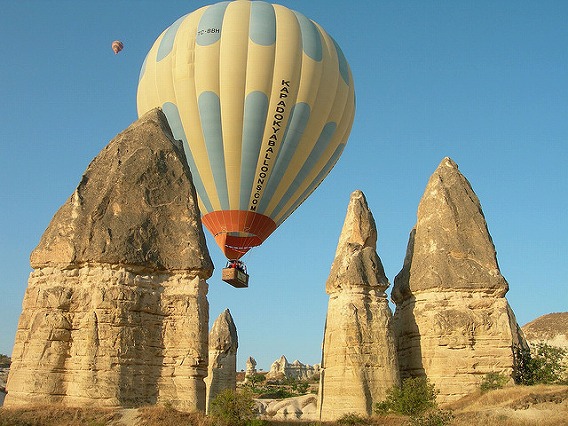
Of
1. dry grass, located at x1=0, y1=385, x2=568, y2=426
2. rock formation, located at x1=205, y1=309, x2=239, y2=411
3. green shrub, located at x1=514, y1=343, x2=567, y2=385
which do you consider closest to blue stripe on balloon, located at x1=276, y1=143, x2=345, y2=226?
rock formation, located at x1=205, y1=309, x2=239, y2=411

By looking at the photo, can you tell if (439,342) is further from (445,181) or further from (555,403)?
(445,181)

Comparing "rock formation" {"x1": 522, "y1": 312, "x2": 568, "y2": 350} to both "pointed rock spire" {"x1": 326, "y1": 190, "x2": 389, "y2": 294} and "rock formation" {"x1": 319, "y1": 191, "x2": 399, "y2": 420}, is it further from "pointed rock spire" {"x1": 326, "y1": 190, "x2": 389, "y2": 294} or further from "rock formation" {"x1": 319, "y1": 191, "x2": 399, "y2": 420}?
"rock formation" {"x1": 319, "y1": 191, "x2": 399, "y2": 420}

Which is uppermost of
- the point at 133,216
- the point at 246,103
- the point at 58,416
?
the point at 246,103

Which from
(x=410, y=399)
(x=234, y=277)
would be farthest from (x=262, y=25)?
(x=410, y=399)

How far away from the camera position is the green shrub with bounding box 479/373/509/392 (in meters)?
20.7

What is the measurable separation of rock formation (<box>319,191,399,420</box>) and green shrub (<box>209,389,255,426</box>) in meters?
5.62

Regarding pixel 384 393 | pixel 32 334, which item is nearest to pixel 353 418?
pixel 384 393

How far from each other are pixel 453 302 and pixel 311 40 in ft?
49.1

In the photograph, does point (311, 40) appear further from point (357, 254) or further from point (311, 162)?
point (357, 254)

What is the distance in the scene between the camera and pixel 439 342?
2180cm

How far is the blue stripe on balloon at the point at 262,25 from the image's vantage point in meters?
31.0

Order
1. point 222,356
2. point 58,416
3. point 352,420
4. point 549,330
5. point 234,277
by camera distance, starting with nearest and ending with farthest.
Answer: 1. point 58,416
2. point 352,420
3. point 234,277
4. point 222,356
5. point 549,330

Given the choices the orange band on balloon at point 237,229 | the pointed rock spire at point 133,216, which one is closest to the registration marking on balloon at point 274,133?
the orange band on balloon at point 237,229

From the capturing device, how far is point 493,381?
20.9m
